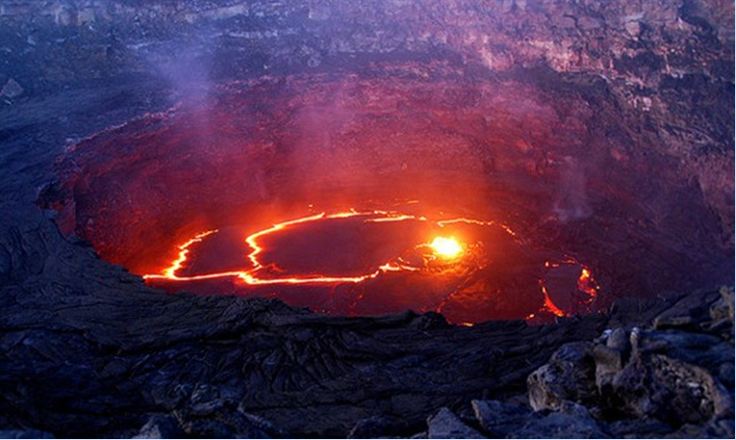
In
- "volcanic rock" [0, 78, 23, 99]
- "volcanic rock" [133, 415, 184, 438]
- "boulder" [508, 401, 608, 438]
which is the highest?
"volcanic rock" [0, 78, 23, 99]

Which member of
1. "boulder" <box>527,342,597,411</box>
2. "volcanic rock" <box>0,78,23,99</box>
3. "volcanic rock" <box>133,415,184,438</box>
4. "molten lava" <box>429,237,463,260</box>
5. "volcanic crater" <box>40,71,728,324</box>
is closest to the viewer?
"volcanic rock" <box>133,415,184,438</box>

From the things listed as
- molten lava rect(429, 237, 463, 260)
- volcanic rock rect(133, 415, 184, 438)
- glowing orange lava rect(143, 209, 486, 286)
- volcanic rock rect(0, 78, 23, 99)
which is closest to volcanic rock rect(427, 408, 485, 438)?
volcanic rock rect(133, 415, 184, 438)

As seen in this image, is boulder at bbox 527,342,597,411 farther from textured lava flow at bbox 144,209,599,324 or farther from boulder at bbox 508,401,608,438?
textured lava flow at bbox 144,209,599,324

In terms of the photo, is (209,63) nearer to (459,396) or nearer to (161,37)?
(161,37)

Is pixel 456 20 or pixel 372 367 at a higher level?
pixel 456 20

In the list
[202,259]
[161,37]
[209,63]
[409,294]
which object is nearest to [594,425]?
[409,294]

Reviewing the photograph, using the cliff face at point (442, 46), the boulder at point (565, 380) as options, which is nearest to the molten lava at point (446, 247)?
the cliff face at point (442, 46)

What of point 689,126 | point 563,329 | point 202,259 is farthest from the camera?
point 202,259

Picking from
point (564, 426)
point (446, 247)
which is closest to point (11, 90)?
point (446, 247)
